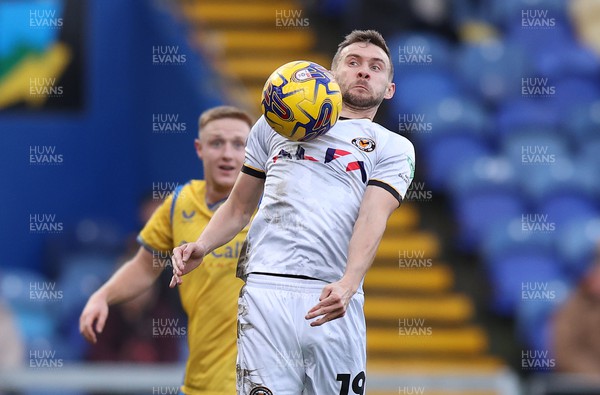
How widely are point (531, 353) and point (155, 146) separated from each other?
479cm

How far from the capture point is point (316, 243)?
17.5 feet

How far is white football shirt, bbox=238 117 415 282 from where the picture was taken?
5336mm

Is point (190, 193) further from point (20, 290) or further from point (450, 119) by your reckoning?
point (450, 119)

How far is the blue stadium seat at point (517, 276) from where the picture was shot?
38.7 feet

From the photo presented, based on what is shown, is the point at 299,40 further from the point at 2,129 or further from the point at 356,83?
the point at 356,83

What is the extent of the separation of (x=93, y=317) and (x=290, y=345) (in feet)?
5.85

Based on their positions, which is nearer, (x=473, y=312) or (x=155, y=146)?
(x=473, y=312)

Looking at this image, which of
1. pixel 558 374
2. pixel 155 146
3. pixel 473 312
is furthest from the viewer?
pixel 155 146

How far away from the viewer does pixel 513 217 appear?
12.4 meters

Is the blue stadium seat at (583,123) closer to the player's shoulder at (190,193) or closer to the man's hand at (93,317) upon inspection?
the player's shoulder at (190,193)

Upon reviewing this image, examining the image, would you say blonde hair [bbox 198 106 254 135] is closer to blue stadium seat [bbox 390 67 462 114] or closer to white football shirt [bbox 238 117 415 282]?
white football shirt [bbox 238 117 415 282]

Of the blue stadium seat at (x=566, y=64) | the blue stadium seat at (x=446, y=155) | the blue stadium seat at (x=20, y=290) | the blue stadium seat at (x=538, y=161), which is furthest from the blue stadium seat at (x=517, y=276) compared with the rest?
the blue stadium seat at (x=20, y=290)

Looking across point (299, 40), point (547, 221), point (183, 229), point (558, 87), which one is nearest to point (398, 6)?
point (299, 40)

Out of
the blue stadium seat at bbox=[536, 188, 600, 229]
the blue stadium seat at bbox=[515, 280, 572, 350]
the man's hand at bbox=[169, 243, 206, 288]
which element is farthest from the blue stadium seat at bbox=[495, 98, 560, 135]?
the man's hand at bbox=[169, 243, 206, 288]
